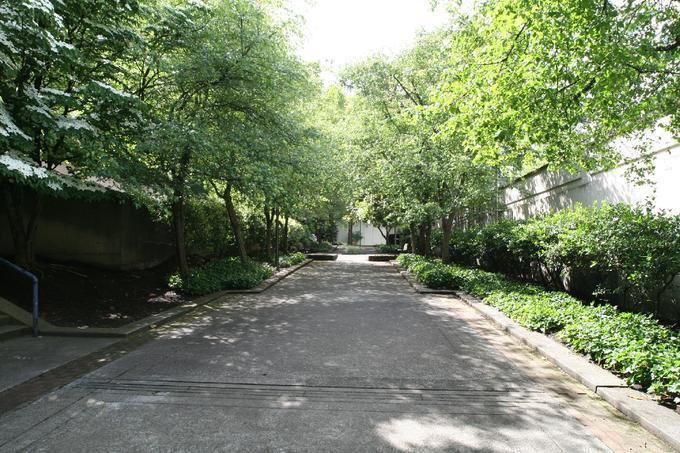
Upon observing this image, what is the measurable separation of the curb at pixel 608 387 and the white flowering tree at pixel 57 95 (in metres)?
6.80

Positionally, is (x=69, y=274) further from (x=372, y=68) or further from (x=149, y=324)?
(x=372, y=68)

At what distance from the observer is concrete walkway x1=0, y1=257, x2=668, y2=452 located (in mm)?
3771

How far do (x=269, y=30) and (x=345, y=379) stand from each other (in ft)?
29.4

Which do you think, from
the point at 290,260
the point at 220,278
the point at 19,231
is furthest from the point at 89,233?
the point at 290,260

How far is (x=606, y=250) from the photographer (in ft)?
27.6

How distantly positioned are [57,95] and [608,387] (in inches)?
306

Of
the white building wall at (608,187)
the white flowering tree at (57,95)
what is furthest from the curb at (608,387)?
the white flowering tree at (57,95)

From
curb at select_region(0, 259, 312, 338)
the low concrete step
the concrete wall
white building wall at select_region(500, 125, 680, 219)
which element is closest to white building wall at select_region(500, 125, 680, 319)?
white building wall at select_region(500, 125, 680, 219)

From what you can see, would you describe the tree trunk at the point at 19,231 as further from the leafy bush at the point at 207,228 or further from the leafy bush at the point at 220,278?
the leafy bush at the point at 207,228

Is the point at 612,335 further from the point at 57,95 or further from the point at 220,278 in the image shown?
the point at 220,278

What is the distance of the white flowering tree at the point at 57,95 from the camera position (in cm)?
580

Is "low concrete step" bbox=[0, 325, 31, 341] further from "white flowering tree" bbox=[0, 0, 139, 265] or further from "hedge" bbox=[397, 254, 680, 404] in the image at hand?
"hedge" bbox=[397, 254, 680, 404]

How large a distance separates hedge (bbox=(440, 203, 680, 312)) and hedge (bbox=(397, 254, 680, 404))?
896 mm

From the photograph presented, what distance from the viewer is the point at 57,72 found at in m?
8.47
